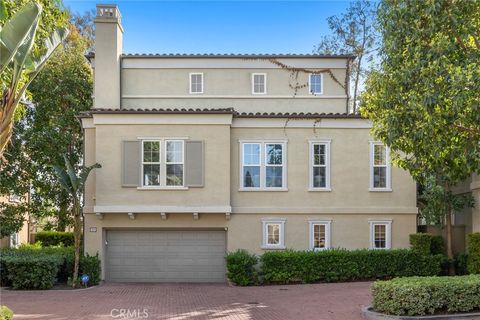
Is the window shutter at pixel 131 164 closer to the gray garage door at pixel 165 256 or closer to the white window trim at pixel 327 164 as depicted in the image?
the gray garage door at pixel 165 256

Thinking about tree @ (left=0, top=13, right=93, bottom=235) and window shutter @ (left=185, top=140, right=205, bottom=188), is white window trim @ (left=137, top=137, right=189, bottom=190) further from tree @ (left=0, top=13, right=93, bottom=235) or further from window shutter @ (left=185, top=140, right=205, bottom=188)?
tree @ (left=0, top=13, right=93, bottom=235)

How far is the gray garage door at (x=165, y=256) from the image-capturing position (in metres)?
21.7

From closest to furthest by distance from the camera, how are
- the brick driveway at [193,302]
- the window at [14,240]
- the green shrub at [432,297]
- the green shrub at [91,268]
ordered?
the green shrub at [432,297]
the brick driveway at [193,302]
the green shrub at [91,268]
the window at [14,240]

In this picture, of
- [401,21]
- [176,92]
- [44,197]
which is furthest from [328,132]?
[44,197]

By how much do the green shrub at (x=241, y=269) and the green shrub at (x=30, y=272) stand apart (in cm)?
614

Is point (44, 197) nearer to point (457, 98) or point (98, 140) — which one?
point (98, 140)

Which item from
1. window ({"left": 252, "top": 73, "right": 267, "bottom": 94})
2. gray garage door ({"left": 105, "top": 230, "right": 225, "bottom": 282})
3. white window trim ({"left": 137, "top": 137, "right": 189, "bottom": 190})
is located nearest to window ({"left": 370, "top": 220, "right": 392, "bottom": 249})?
gray garage door ({"left": 105, "top": 230, "right": 225, "bottom": 282})

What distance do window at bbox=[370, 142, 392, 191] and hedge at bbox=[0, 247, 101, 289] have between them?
10916 millimetres

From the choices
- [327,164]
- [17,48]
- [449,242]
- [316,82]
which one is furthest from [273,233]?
[17,48]

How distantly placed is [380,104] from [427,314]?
16.4 ft

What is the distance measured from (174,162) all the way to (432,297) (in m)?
11.3

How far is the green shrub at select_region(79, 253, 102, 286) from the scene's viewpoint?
20141mm

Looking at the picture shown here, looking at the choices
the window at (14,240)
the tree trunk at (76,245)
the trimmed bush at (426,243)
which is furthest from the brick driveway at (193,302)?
the window at (14,240)

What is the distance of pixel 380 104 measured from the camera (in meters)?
13.8
